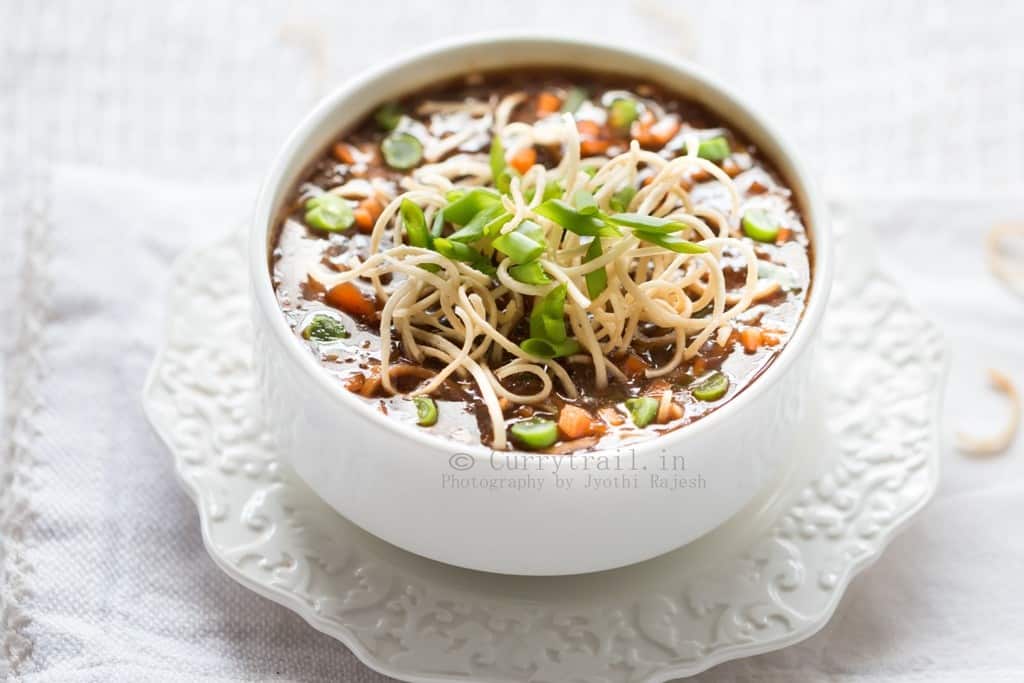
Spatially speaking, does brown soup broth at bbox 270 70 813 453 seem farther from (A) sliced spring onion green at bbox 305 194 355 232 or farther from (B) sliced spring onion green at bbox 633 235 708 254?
(B) sliced spring onion green at bbox 633 235 708 254

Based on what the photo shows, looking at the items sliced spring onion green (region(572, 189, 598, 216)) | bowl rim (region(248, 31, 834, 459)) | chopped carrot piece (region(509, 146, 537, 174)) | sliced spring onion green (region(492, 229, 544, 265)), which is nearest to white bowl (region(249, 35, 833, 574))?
bowl rim (region(248, 31, 834, 459))

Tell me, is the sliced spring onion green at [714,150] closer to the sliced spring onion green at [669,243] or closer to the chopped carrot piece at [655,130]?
the chopped carrot piece at [655,130]

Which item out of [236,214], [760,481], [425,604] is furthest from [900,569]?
[236,214]

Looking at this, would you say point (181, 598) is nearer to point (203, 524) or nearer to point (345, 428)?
point (203, 524)

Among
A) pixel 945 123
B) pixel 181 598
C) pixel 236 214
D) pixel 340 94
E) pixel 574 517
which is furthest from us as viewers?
pixel 945 123

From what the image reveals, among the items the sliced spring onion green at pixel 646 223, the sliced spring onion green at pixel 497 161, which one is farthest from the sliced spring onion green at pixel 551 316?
the sliced spring onion green at pixel 497 161

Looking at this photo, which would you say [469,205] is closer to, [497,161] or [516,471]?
[497,161]
